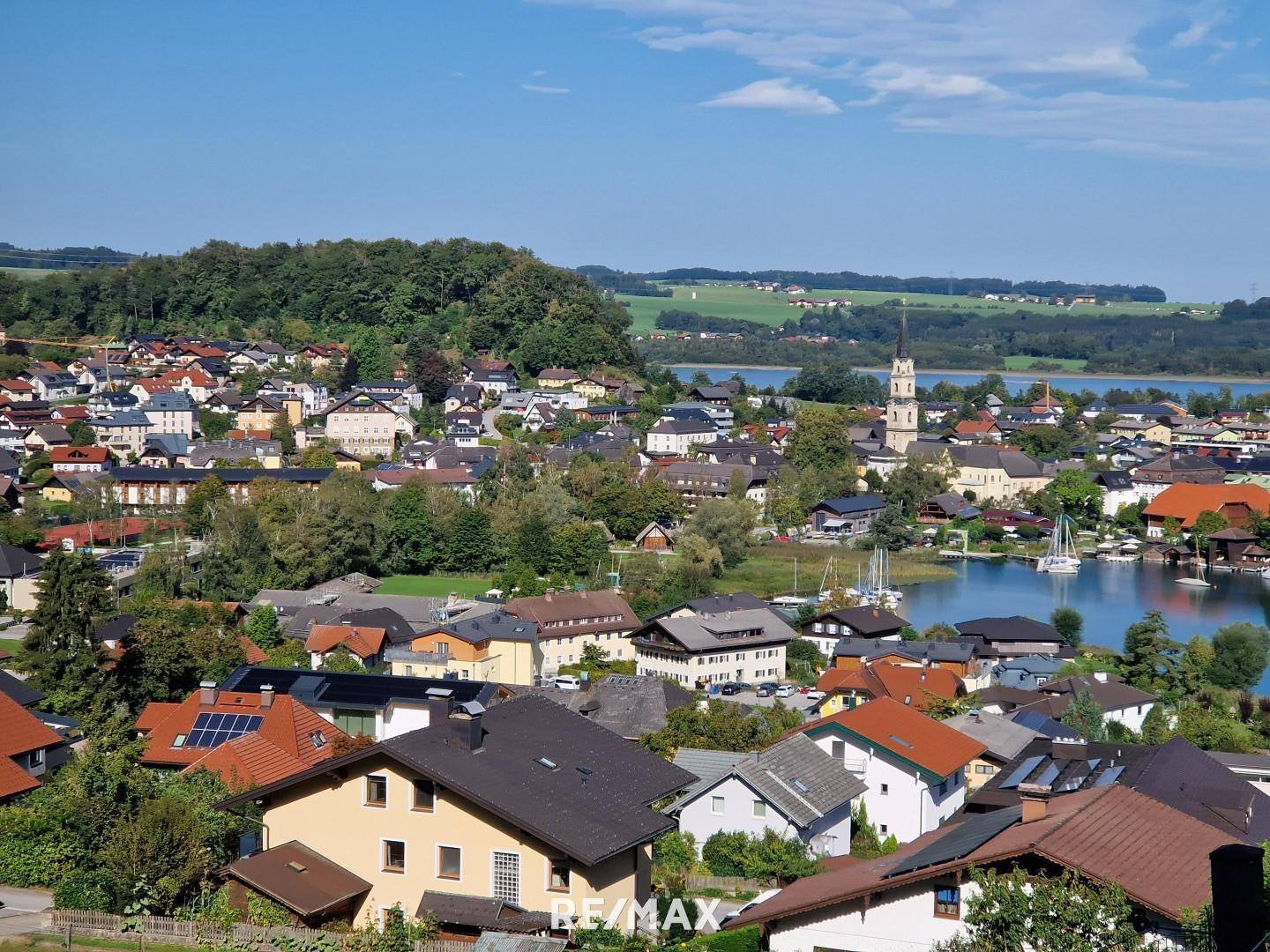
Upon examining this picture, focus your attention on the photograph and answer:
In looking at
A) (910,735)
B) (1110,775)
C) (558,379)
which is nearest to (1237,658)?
(910,735)

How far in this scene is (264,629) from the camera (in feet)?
45.3

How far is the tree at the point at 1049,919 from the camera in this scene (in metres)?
3.25

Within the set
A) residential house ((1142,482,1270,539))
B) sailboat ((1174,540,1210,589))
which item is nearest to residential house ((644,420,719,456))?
residential house ((1142,482,1270,539))

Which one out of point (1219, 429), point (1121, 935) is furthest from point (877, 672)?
point (1219, 429)

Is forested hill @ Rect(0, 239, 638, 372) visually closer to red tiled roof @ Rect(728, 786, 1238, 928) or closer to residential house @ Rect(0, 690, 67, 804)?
residential house @ Rect(0, 690, 67, 804)

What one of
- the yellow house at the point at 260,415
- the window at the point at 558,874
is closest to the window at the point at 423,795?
the window at the point at 558,874

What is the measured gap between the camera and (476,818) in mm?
4301

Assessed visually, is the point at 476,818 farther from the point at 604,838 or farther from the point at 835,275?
the point at 835,275

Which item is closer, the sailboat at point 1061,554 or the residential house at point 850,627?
the residential house at point 850,627

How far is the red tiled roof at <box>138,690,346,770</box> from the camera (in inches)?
286

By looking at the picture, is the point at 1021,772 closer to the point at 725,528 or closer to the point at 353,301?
the point at 725,528

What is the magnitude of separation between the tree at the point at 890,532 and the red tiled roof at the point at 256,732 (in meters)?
15.0

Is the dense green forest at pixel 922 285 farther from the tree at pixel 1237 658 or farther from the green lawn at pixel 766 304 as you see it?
the tree at pixel 1237 658

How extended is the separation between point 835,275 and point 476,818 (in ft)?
377
